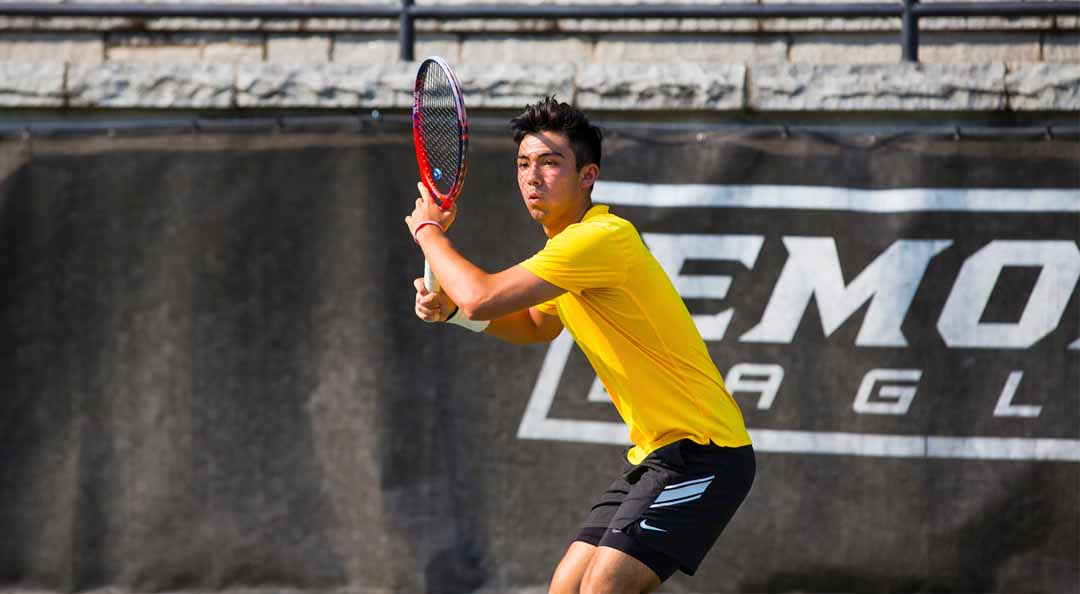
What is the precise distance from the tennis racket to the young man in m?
0.10

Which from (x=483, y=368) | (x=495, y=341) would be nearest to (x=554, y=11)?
(x=495, y=341)

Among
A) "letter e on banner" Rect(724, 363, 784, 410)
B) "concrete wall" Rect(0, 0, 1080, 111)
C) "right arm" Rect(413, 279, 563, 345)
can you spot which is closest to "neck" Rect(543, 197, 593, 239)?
"right arm" Rect(413, 279, 563, 345)

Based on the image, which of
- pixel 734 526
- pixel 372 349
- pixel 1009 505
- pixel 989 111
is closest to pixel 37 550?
pixel 372 349

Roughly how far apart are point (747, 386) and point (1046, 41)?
2.30 metres

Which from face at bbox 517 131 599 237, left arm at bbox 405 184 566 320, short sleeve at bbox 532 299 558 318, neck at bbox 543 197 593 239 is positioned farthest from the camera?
short sleeve at bbox 532 299 558 318

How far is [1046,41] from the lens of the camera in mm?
6504

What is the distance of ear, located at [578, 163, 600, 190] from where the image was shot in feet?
12.8

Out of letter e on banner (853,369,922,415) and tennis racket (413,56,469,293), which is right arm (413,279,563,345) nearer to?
tennis racket (413,56,469,293)

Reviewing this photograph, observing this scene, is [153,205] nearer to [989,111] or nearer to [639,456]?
[639,456]

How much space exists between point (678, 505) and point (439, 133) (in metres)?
1.38

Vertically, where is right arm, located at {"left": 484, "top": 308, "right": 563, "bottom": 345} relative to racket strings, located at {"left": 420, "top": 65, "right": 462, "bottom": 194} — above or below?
below

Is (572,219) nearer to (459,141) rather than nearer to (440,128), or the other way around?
(459,141)

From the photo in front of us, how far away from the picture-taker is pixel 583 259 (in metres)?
3.68

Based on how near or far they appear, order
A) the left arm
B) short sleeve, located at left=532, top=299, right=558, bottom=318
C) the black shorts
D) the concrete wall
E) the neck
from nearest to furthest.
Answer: the left arm, the black shorts, the neck, short sleeve, located at left=532, top=299, right=558, bottom=318, the concrete wall
